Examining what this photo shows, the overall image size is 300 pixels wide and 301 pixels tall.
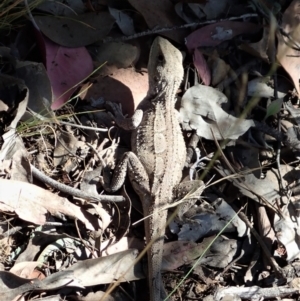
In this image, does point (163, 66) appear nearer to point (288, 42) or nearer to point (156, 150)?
point (156, 150)

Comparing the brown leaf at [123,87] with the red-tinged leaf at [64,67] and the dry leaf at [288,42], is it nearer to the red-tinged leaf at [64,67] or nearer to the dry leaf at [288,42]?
the red-tinged leaf at [64,67]

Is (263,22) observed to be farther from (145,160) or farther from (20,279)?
(20,279)

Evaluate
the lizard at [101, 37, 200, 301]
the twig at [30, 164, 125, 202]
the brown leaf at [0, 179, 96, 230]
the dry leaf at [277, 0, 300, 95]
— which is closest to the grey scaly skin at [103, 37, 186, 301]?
the lizard at [101, 37, 200, 301]

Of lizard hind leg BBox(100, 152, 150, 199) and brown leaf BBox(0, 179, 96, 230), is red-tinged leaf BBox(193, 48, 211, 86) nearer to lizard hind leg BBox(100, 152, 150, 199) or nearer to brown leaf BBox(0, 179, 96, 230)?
lizard hind leg BBox(100, 152, 150, 199)

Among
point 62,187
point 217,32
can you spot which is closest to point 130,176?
point 62,187

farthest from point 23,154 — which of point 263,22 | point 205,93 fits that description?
point 263,22

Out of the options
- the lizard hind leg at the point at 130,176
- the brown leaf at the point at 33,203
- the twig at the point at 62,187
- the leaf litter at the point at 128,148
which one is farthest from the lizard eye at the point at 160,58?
the brown leaf at the point at 33,203
